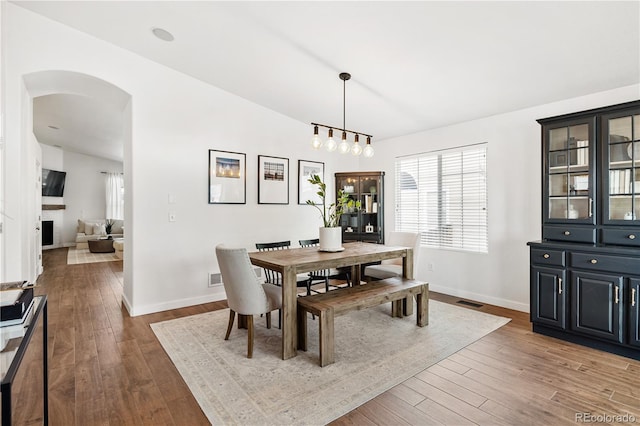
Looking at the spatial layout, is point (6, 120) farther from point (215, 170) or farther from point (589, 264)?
point (589, 264)

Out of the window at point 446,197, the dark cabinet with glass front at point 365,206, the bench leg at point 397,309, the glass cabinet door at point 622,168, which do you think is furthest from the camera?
the dark cabinet with glass front at point 365,206

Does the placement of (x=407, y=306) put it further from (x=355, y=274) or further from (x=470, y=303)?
(x=470, y=303)

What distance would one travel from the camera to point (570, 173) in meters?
3.16

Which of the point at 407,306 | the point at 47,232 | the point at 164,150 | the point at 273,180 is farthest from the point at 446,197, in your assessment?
the point at 47,232

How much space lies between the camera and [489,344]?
2945 mm

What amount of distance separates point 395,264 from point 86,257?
7953 millimetres

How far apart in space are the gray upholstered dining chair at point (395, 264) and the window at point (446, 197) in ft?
2.53

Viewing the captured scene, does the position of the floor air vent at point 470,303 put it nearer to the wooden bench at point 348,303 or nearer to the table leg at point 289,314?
the wooden bench at point 348,303

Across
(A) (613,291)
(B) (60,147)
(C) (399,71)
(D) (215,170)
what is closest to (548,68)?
(C) (399,71)

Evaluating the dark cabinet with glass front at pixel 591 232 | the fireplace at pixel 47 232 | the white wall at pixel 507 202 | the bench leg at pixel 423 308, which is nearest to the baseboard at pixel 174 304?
the bench leg at pixel 423 308

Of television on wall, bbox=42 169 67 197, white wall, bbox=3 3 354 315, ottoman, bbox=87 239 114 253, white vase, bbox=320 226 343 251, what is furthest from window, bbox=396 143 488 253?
television on wall, bbox=42 169 67 197

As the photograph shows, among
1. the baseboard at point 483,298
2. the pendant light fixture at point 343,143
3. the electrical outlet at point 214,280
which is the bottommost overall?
the baseboard at point 483,298

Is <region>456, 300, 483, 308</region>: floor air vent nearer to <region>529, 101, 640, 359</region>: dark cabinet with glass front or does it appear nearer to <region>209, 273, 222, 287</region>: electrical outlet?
<region>529, 101, 640, 359</region>: dark cabinet with glass front

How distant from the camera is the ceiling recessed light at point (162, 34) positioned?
10.5 feet
